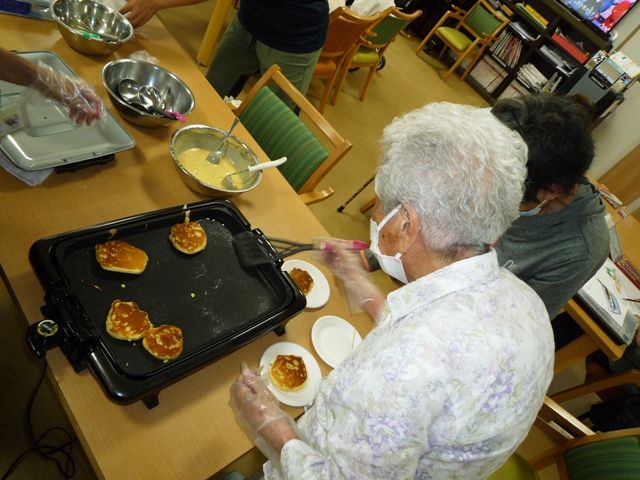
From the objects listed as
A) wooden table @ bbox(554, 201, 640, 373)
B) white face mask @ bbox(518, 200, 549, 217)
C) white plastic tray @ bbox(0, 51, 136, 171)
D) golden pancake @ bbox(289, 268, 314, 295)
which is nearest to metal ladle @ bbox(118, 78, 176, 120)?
white plastic tray @ bbox(0, 51, 136, 171)

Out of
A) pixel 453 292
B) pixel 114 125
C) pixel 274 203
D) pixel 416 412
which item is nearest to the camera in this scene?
pixel 416 412

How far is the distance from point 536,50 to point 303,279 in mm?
5462

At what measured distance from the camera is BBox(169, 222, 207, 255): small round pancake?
1.16 meters

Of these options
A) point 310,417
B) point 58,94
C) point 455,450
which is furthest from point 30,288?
point 455,450

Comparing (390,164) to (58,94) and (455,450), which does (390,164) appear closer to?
(455,450)

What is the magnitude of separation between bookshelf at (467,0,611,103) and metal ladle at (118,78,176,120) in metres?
4.86

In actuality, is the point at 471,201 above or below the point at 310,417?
above

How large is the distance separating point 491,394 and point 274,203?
1038mm

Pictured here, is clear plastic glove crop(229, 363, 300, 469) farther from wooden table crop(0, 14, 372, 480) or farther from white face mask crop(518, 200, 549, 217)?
white face mask crop(518, 200, 549, 217)

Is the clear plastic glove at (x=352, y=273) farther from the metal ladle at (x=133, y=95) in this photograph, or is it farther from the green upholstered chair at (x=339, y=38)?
the green upholstered chair at (x=339, y=38)

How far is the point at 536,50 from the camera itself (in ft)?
17.2

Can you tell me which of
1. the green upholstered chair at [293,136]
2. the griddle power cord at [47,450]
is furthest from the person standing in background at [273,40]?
the griddle power cord at [47,450]

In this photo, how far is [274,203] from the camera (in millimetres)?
1569

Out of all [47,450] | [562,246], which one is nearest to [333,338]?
[562,246]
